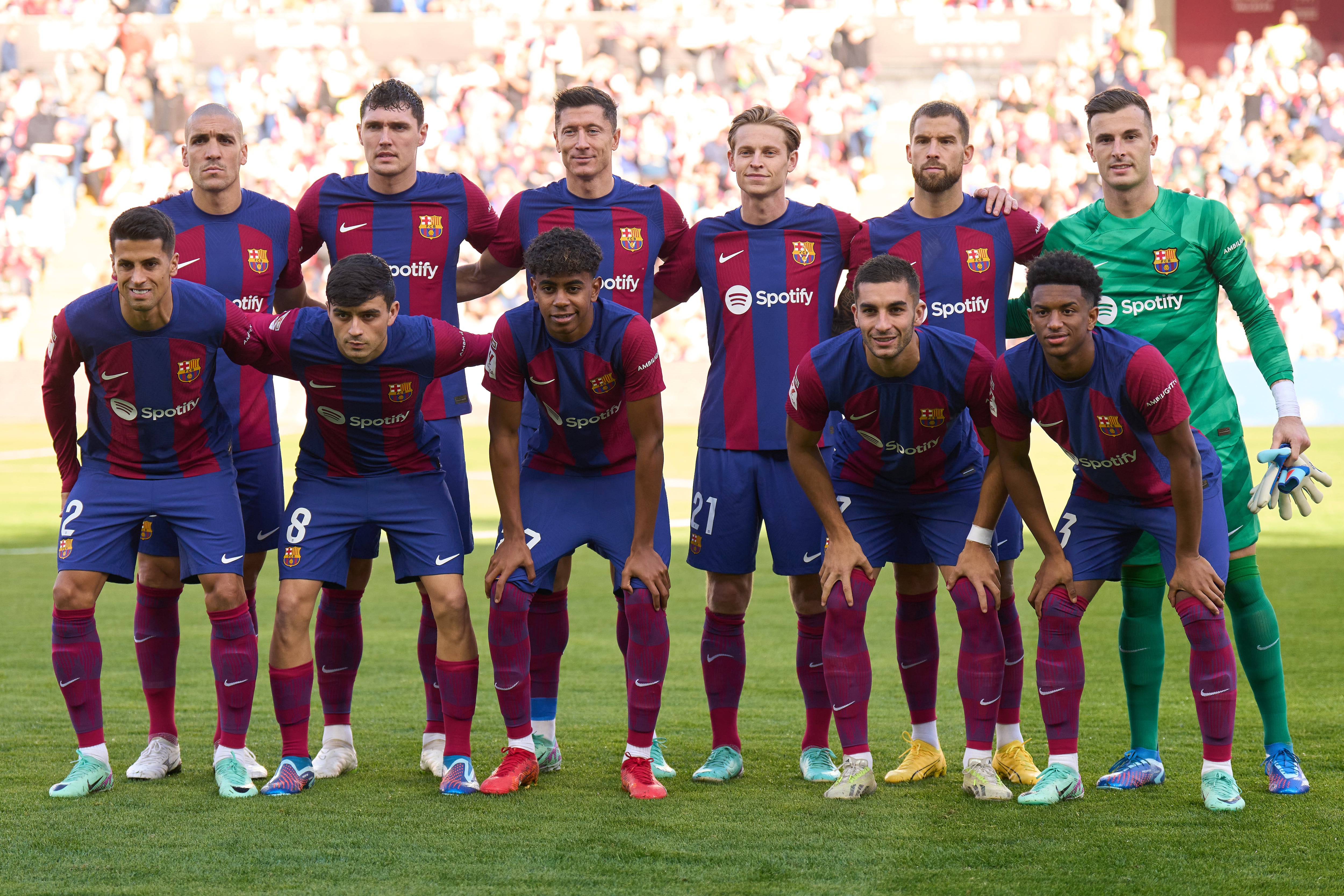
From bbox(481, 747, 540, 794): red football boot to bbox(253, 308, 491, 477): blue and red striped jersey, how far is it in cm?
105

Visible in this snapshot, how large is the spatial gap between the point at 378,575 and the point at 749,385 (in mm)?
5802

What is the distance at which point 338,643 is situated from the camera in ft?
17.6

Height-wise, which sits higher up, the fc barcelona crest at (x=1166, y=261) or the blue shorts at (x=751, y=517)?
the fc barcelona crest at (x=1166, y=261)

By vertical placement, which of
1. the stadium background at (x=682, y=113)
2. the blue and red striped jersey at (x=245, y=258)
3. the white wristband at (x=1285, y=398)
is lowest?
the white wristband at (x=1285, y=398)

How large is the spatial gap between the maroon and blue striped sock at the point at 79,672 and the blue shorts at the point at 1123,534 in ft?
10.7

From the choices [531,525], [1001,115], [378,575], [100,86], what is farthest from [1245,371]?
[100,86]

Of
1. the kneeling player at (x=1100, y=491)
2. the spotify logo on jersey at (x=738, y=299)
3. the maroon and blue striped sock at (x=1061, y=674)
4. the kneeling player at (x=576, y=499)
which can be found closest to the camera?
the kneeling player at (x=1100, y=491)

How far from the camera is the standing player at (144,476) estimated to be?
478 centimetres

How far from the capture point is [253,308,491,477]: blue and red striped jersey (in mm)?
4871

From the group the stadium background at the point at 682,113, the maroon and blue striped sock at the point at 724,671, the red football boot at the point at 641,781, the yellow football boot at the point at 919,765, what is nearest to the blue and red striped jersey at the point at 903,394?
the maroon and blue striped sock at the point at 724,671

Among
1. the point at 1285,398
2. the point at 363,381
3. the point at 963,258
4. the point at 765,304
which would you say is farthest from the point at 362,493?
the point at 1285,398

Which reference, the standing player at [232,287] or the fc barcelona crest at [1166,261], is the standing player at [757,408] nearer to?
the fc barcelona crest at [1166,261]

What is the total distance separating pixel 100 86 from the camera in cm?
2652

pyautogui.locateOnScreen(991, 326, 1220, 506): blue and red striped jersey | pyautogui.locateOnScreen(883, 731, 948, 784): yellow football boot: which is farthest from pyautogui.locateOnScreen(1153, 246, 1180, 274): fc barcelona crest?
pyautogui.locateOnScreen(883, 731, 948, 784): yellow football boot
